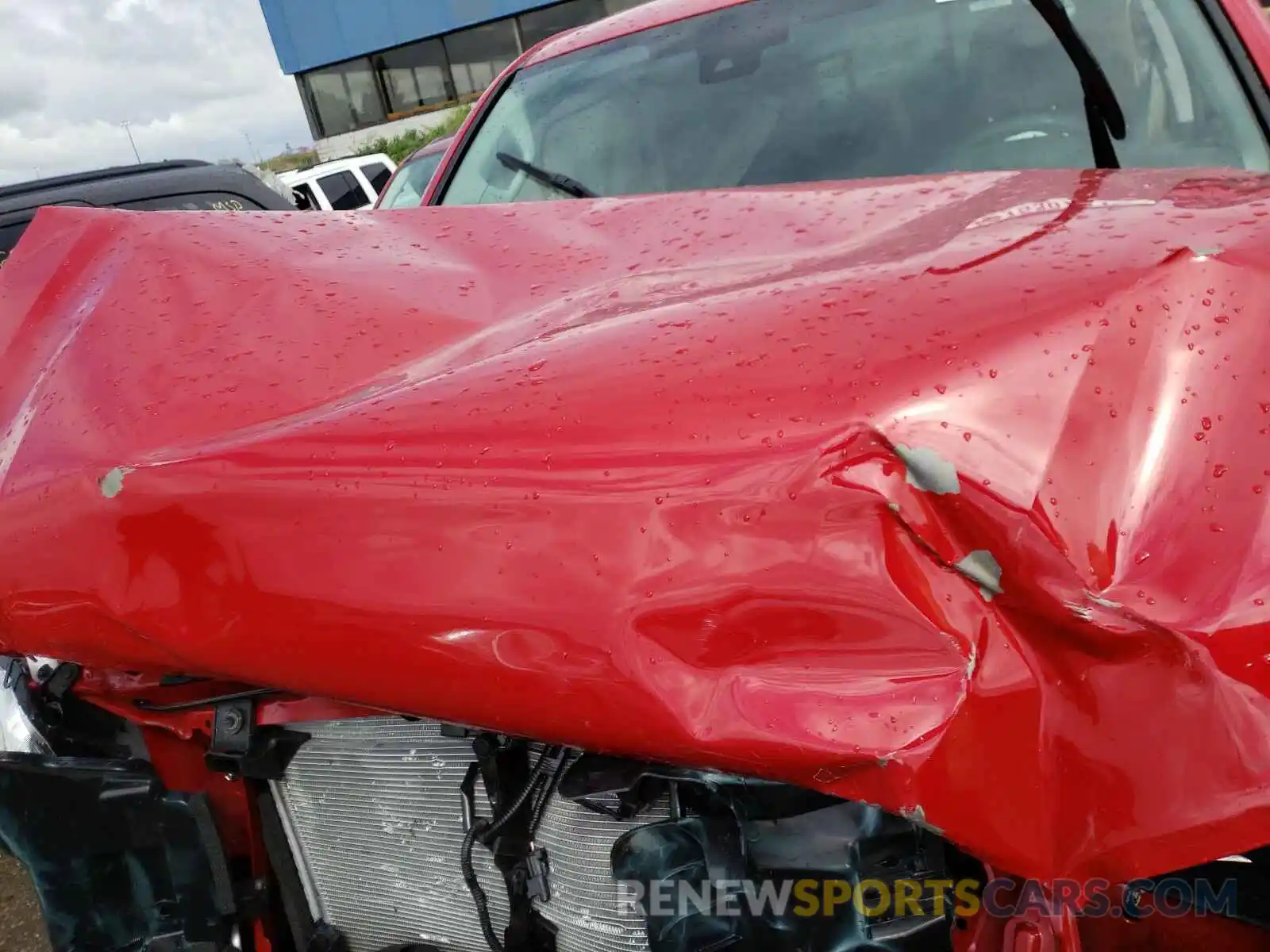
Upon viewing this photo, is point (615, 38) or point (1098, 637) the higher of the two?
point (615, 38)

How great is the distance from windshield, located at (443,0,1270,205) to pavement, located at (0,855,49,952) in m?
2.38

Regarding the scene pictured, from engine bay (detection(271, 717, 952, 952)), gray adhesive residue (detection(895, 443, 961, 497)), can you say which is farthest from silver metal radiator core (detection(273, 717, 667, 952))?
gray adhesive residue (detection(895, 443, 961, 497))

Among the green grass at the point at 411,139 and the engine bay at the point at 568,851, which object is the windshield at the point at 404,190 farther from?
the green grass at the point at 411,139

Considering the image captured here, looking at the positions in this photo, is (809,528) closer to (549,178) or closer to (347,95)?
(549,178)

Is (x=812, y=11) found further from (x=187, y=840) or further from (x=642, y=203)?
(x=187, y=840)

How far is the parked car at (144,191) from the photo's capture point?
3924 millimetres

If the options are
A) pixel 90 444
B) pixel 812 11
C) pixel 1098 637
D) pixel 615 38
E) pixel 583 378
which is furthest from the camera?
pixel 615 38

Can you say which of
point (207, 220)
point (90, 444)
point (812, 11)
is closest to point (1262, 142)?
point (812, 11)

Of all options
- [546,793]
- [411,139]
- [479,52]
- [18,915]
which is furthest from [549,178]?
[479,52]

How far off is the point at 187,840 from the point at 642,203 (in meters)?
1.26

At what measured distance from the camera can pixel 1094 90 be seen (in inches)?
69.7

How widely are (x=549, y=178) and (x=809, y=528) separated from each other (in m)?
1.62

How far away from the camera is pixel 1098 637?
887 mm

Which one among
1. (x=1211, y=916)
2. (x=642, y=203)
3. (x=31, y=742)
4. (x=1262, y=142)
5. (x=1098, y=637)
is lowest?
(x=1211, y=916)
